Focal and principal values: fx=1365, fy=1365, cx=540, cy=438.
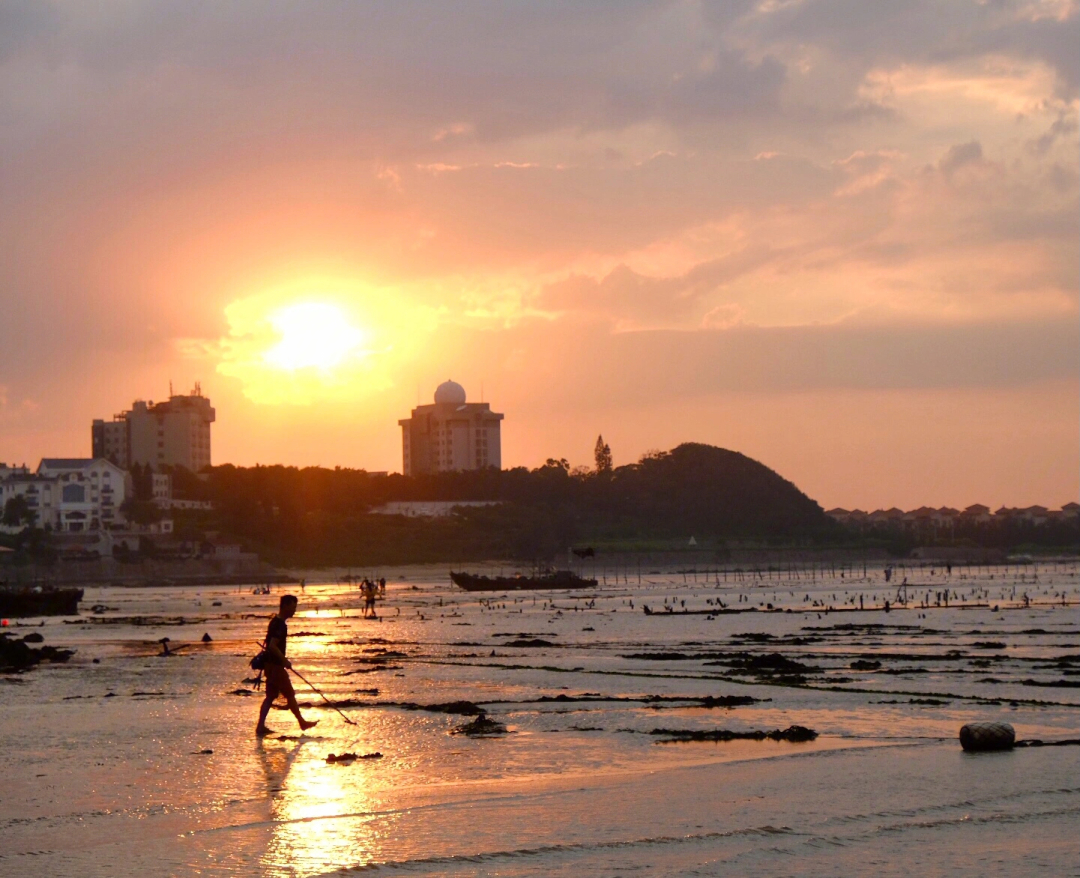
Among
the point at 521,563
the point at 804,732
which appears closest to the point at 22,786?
the point at 804,732

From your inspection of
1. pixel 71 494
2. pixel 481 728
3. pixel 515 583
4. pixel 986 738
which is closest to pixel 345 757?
pixel 481 728

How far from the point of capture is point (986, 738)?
17.9 metres

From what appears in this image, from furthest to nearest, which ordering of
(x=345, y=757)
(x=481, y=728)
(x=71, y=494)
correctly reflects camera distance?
(x=71, y=494), (x=481, y=728), (x=345, y=757)

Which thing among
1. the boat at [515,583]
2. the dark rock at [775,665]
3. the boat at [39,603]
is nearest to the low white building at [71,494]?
the boat at [515,583]

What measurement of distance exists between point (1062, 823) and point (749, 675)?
1680cm

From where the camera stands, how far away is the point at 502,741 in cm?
1923

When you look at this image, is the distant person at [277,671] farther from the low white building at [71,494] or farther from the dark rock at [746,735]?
the low white building at [71,494]

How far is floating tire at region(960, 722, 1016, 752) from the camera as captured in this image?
706 inches

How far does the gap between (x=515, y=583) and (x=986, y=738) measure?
10884 cm

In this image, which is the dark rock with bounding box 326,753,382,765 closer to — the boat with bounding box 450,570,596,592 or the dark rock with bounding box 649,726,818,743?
the dark rock with bounding box 649,726,818,743

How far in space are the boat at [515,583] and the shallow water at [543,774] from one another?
86.1m

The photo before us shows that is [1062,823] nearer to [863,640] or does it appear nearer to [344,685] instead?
[344,685]

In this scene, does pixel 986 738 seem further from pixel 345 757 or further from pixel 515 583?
pixel 515 583

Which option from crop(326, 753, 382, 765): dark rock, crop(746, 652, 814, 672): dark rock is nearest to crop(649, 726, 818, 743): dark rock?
crop(326, 753, 382, 765): dark rock
